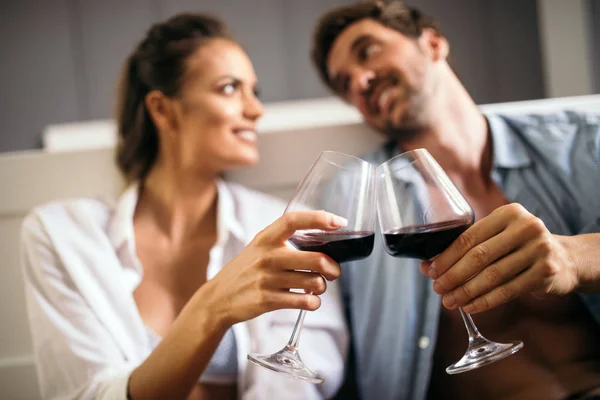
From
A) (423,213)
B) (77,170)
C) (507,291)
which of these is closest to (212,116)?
(77,170)

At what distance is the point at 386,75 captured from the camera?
1045 mm

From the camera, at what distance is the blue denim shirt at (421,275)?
89 centimetres

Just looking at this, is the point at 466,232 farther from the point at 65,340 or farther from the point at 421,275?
the point at 65,340

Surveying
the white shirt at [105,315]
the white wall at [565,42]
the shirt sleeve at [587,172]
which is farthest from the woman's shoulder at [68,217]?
the white wall at [565,42]

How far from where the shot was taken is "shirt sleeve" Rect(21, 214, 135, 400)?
806 mm

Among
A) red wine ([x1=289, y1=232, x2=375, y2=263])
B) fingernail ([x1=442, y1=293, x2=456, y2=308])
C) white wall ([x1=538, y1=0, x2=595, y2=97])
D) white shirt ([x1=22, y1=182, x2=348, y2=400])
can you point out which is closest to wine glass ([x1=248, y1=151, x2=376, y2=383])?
red wine ([x1=289, y1=232, x2=375, y2=263])

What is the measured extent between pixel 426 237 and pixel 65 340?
58 centimetres

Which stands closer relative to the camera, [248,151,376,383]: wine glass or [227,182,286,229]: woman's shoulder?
[248,151,376,383]: wine glass

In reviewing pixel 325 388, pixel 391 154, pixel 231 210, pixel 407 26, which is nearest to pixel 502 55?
pixel 407 26

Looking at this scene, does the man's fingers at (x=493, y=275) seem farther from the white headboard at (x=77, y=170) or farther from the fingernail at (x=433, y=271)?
the white headboard at (x=77, y=170)

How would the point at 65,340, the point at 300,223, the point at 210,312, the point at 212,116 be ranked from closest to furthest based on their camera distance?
the point at 300,223 → the point at 210,312 → the point at 65,340 → the point at 212,116

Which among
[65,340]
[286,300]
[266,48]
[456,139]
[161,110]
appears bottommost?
[65,340]

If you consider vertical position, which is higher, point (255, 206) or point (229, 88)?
point (229, 88)

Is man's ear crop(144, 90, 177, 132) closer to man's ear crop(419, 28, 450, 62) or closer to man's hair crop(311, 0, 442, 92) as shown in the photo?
man's hair crop(311, 0, 442, 92)
